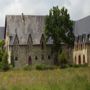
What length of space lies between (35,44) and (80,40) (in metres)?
9.94

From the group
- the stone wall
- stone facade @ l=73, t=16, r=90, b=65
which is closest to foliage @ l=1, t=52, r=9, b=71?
the stone wall

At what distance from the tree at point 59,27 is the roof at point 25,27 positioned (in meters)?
Result: 5.23

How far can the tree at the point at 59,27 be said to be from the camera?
9000 centimetres

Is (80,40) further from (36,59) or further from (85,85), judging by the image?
(85,85)

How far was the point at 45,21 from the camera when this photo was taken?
9381 centimetres

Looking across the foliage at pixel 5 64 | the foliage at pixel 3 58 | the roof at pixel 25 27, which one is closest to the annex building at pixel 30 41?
the roof at pixel 25 27

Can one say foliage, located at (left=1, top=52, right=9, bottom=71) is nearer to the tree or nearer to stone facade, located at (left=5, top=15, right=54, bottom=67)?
stone facade, located at (left=5, top=15, right=54, bottom=67)

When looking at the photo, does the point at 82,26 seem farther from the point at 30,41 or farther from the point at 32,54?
the point at 32,54

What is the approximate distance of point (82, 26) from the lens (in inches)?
3760

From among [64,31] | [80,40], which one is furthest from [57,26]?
[80,40]

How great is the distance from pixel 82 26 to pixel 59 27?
23.6 ft

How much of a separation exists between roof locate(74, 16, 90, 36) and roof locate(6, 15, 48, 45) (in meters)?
7.67

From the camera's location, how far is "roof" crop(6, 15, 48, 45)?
96500 mm

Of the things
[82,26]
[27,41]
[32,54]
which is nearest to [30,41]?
[27,41]
